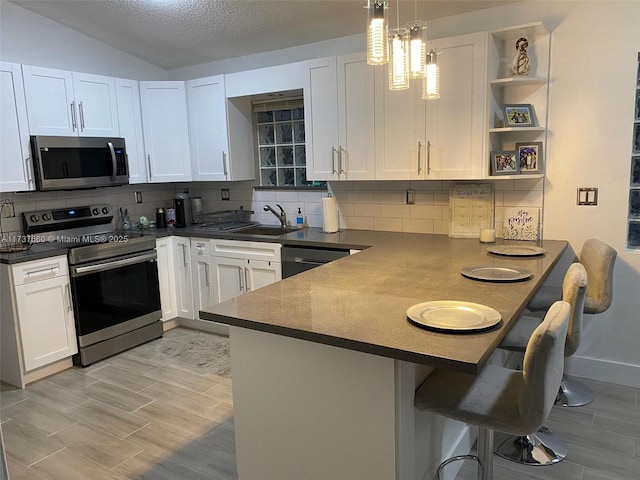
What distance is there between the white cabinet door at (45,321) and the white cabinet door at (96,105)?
1.24 m

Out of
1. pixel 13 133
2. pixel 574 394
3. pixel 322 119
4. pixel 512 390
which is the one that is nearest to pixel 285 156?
pixel 322 119

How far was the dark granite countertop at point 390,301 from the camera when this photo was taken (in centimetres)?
152

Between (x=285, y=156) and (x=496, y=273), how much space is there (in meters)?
2.54

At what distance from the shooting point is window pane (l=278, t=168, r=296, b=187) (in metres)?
4.40

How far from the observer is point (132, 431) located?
276 centimetres

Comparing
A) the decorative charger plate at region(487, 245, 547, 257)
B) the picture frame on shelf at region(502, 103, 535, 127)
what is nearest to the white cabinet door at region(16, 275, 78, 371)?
the decorative charger plate at region(487, 245, 547, 257)

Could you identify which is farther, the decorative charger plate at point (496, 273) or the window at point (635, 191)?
the window at point (635, 191)

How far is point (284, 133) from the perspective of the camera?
440cm

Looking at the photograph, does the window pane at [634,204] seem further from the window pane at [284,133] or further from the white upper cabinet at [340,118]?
the window pane at [284,133]

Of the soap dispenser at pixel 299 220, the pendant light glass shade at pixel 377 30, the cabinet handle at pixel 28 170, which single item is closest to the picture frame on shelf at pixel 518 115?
the pendant light glass shade at pixel 377 30

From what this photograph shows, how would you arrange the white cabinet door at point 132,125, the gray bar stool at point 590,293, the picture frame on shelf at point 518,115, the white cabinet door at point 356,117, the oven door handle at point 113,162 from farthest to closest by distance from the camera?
the white cabinet door at point 132,125, the oven door handle at point 113,162, the white cabinet door at point 356,117, the picture frame on shelf at point 518,115, the gray bar stool at point 590,293

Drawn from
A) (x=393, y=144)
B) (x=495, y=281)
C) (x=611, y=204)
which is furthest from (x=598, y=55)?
(x=495, y=281)

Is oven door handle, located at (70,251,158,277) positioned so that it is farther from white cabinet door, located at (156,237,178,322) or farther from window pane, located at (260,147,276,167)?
window pane, located at (260,147,276,167)

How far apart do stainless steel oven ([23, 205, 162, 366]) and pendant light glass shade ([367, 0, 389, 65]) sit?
9.04 feet
